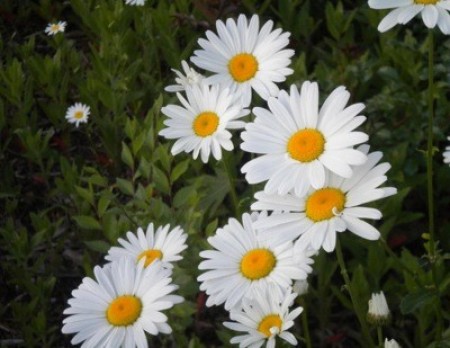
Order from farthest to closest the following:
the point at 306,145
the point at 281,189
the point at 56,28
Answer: the point at 56,28 < the point at 306,145 < the point at 281,189

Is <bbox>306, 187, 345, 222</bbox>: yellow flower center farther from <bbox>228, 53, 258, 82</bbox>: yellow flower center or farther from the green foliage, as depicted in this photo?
<bbox>228, 53, 258, 82</bbox>: yellow flower center

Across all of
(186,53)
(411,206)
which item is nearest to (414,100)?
(411,206)

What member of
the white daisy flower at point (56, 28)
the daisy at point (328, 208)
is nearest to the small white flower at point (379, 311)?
the daisy at point (328, 208)

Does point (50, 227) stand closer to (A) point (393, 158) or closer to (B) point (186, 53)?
(B) point (186, 53)

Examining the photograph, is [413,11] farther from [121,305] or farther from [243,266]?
[121,305]

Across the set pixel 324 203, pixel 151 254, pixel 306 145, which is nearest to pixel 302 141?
pixel 306 145

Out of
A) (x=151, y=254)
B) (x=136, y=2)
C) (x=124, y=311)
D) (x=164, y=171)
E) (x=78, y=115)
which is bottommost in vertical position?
(x=124, y=311)

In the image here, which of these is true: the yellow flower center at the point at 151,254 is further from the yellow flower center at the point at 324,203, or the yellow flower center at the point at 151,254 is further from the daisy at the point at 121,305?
the yellow flower center at the point at 324,203
